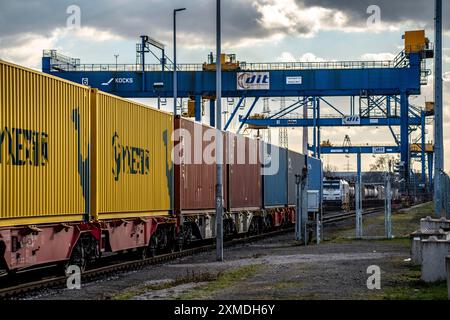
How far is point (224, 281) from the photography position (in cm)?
1434

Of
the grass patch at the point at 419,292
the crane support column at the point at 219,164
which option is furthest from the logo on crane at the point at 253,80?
the grass patch at the point at 419,292

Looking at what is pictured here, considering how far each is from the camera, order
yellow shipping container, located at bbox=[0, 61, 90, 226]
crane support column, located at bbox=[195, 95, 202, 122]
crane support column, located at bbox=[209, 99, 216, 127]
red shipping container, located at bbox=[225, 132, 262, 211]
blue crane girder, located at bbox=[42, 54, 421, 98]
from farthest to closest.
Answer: crane support column, located at bbox=[209, 99, 216, 127] < crane support column, located at bbox=[195, 95, 202, 122] < blue crane girder, located at bbox=[42, 54, 421, 98] < red shipping container, located at bbox=[225, 132, 262, 211] < yellow shipping container, located at bbox=[0, 61, 90, 226]

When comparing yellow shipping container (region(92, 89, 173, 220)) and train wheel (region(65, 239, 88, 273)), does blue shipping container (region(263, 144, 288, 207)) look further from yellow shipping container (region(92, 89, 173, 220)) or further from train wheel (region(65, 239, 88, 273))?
train wheel (region(65, 239, 88, 273))

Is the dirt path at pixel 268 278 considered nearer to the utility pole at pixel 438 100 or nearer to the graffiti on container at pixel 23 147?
the graffiti on container at pixel 23 147

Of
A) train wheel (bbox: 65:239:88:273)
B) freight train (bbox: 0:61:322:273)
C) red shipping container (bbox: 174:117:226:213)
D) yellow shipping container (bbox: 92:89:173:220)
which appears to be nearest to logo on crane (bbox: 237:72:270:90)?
freight train (bbox: 0:61:322:273)

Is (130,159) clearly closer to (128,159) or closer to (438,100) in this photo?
(128,159)

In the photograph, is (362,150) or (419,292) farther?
(362,150)

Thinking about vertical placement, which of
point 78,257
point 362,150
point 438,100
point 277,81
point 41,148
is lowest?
point 78,257

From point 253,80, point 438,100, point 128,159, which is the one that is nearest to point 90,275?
point 128,159

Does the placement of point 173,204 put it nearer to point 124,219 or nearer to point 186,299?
point 124,219

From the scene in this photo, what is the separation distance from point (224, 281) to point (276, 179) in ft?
64.4

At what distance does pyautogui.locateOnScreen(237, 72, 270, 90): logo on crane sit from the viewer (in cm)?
4297

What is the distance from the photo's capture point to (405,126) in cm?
4722
